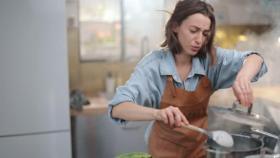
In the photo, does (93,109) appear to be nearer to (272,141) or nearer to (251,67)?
(251,67)

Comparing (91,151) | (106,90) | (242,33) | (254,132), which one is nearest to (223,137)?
(254,132)

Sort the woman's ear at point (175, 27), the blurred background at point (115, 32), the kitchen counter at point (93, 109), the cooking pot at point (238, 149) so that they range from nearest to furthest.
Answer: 1. the cooking pot at point (238, 149)
2. the woman's ear at point (175, 27)
3. the kitchen counter at point (93, 109)
4. the blurred background at point (115, 32)

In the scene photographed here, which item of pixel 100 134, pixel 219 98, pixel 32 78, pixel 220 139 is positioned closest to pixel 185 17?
pixel 220 139

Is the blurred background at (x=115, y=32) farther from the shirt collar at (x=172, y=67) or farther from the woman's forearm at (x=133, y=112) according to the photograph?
the woman's forearm at (x=133, y=112)

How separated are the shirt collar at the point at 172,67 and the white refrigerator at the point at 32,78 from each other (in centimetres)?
93

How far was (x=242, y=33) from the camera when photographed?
10.0 ft

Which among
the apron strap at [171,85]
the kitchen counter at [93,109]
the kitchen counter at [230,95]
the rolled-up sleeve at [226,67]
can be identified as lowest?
the kitchen counter at [93,109]

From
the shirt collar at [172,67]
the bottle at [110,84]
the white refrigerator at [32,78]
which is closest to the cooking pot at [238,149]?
the shirt collar at [172,67]

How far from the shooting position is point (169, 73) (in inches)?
49.6

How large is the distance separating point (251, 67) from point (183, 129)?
32 cm

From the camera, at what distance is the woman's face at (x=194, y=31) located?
1187 millimetres

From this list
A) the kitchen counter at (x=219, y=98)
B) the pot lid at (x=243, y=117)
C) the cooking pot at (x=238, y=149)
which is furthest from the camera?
the kitchen counter at (x=219, y=98)

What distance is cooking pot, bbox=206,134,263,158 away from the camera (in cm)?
92

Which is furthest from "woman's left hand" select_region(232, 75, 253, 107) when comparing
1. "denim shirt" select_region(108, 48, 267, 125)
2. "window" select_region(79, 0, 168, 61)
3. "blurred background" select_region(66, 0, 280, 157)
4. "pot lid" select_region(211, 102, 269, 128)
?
"window" select_region(79, 0, 168, 61)
